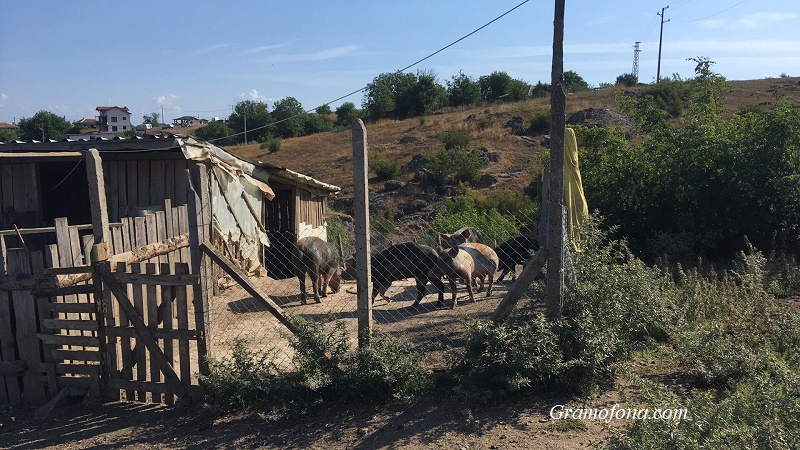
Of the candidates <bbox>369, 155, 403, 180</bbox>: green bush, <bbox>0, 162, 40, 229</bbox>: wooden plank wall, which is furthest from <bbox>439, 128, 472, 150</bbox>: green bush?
<bbox>0, 162, 40, 229</bbox>: wooden plank wall

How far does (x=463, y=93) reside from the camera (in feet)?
193

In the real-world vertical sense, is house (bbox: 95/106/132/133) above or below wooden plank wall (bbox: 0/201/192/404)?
above

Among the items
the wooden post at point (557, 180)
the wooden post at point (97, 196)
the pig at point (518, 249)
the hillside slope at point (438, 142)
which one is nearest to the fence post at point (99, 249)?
the wooden post at point (97, 196)

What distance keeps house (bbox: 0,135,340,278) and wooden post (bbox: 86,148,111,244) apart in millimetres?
3098

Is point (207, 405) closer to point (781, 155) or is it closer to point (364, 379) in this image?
point (364, 379)

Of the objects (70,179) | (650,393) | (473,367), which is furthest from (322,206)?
(650,393)

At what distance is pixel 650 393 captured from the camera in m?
4.17

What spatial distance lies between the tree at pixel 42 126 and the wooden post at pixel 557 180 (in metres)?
63.1

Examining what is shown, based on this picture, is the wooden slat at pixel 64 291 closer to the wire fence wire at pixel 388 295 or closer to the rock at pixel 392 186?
the wire fence wire at pixel 388 295

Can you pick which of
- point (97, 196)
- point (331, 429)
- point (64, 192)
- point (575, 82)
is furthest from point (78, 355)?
point (575, 82)

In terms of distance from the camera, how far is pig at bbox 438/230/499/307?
9.29 m

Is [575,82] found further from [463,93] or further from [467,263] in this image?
[467,263]

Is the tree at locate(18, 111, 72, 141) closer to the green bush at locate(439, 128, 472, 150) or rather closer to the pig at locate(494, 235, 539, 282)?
the green bush at locate(439, 128, 472, 150)

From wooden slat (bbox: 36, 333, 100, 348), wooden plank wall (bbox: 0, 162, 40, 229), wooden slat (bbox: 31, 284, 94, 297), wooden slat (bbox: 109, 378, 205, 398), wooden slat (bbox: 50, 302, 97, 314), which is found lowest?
wooden slat (bbox: 109, 378, 205, 398)
